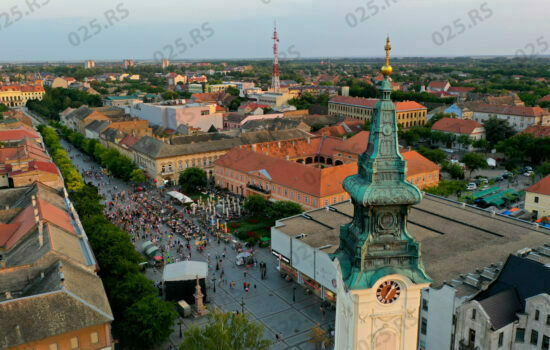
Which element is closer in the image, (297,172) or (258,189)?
(297,172)

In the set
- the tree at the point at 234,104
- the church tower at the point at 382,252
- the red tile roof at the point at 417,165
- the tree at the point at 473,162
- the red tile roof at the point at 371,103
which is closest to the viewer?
the church tower at the point at 382,252

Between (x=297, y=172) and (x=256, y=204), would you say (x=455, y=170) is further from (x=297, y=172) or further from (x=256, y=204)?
(x=256, y=204)

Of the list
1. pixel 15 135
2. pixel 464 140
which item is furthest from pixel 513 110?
pixel 15 135


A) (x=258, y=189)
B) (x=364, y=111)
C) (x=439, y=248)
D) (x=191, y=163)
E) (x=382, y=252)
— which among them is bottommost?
(x=258, y=189)

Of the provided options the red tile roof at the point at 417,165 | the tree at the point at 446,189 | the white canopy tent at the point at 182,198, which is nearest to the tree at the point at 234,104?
the red tile roof at the point at 417,165

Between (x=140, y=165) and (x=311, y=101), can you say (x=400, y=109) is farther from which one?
(x=140, y=165)

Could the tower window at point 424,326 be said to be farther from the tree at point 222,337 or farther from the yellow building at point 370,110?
the yellow building at point 370,110
